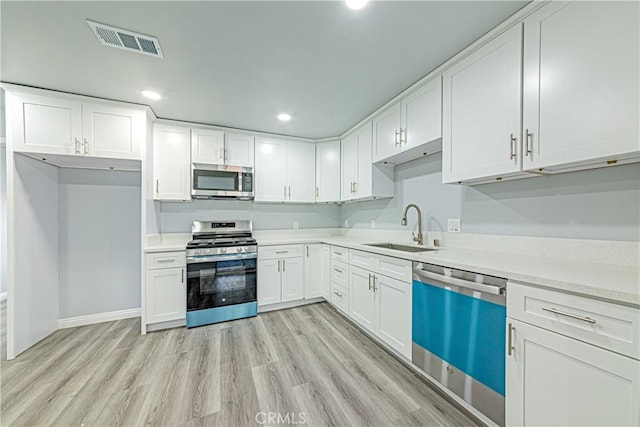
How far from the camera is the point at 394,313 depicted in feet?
6.73

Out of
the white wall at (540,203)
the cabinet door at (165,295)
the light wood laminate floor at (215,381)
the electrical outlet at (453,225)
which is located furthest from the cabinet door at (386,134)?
the cabinet door at (165,295)

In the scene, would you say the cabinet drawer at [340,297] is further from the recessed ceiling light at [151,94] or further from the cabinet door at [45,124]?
the cabinet door at [45,124]

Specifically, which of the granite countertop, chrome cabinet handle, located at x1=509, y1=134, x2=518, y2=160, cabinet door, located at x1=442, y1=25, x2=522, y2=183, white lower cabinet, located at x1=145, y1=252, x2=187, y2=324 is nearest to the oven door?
white lower cabinet, located at x1=145, y1=252, x2=187, y2=324

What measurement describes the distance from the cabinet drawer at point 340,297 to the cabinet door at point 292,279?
476 mm

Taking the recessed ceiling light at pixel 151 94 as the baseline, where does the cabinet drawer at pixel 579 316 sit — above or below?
below

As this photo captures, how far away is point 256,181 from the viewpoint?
3438mm

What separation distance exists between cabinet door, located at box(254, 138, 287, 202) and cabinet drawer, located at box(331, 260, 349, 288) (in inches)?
50.0

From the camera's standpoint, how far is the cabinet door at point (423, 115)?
198 centimetres

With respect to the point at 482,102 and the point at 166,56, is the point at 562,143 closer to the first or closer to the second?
the point at 482,102

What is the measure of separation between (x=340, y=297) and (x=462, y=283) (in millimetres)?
1695

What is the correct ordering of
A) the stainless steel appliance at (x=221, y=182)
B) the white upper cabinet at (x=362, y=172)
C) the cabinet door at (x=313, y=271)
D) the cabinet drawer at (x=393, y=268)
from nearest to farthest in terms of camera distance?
the cabinet drawer at (x=393, y=268)
the white upper cabinet at (x=362, y=172)
the stainless steel appliance at (x=221, y=182)
the cabinet door at (x=313, y=271)

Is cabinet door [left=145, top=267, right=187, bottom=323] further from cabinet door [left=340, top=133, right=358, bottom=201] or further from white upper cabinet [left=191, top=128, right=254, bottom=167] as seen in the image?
cabinet door [left=340, top=133, right=358, bottom=201]

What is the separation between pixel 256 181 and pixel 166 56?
1.80 meters

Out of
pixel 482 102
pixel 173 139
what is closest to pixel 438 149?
pixel 482 102
